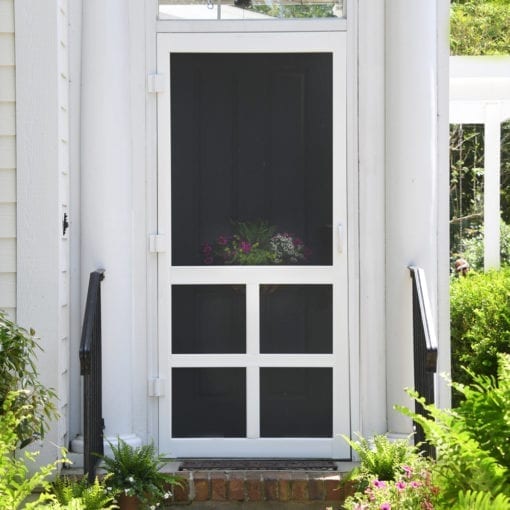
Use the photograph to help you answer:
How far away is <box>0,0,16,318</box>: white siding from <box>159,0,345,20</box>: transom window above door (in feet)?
2.42

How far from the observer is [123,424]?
4.74 meters

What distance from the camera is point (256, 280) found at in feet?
16.0

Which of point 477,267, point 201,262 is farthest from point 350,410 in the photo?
point 477,267

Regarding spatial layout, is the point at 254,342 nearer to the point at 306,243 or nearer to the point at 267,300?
the point at 267,300

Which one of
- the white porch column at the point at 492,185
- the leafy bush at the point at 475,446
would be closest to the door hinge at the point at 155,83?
the leafy bush at the point at 475,446

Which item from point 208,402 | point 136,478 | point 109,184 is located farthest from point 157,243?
point 136,478

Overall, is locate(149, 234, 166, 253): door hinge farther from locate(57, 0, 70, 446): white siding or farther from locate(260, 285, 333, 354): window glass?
locate(260, 285, 333, 354): window glass

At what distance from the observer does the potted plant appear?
14.1ft

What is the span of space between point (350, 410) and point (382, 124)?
1273 millimetres

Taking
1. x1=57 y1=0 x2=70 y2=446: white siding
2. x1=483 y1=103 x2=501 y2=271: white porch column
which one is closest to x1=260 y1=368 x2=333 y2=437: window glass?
x1=57 y1=0 x2=70 y2=446: white siding

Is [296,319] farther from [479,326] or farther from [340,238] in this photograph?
[479,326]

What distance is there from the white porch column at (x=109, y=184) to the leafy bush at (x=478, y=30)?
11.5m

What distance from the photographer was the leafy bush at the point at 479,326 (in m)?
6.76

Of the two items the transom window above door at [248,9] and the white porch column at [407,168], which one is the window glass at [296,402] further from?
the transom window above door at [248,9]
